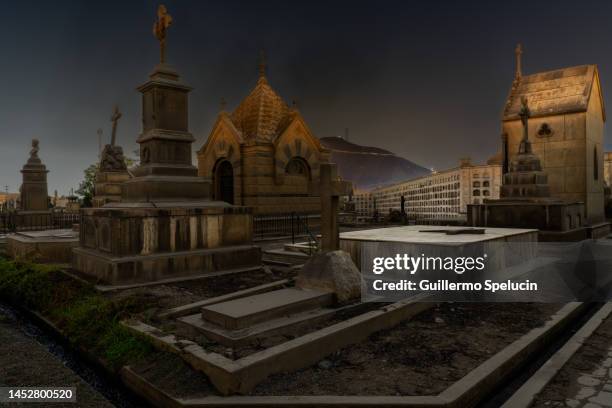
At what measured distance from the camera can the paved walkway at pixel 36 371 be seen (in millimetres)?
3725

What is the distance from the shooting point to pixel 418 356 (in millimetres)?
4289

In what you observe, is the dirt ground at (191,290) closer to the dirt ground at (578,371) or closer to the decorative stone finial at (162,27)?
the dirt ground at (578,371)

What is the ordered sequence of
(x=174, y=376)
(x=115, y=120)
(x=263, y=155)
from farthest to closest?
1. (x=115, y=120)
2. (x=263, y=155)
3. (x=174, y=376)

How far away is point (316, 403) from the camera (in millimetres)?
3215

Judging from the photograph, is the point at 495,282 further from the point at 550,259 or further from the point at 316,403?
the point at 316,403

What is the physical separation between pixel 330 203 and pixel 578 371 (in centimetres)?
373

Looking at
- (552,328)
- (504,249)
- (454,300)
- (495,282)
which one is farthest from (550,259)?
(552,328)

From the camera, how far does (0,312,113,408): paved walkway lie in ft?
12.2

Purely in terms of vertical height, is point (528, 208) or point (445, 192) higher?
point (445, 192)

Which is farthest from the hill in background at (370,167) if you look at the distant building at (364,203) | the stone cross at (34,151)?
the stone cross at (34,151)

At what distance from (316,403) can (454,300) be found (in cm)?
419

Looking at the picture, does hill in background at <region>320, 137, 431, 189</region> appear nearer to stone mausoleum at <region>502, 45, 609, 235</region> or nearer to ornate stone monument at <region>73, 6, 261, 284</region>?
stone mausoleum at <region>502, 45, 609, 235</region>

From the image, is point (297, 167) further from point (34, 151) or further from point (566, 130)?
point (34, 151)

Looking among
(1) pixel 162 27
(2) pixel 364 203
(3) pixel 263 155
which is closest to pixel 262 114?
(3) pixel 263 155
